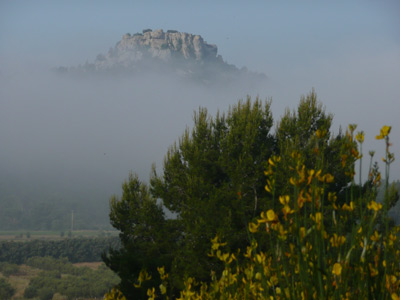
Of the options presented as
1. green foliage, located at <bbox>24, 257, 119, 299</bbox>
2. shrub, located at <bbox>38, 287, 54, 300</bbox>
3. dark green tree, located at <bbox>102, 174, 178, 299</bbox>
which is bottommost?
shrub, located at <bbox>38, 287, 54, 300</bbox>

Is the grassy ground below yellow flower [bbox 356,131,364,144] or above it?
below

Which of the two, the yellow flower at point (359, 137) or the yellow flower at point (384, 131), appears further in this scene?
the yellow flower at point (359, 137)

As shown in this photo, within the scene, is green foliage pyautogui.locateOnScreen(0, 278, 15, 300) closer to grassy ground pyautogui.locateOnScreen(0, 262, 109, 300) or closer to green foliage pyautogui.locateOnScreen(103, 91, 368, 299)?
grassy ground pyautogui.locateOnScreen(0, 262, 109, 300)

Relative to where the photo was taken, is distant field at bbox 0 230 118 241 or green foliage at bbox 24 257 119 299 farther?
distant field at bbox 0 230 118 241

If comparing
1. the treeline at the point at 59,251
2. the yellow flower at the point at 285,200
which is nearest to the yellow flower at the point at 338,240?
the yellow flower at the point at 285,200

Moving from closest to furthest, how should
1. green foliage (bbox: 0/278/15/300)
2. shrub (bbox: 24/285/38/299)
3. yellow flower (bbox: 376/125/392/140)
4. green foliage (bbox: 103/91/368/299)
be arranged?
yellow flower (bbox: 376/125/392/140) < green foliage (bbox: 103/91/368/299) < green foliage (bbox: 0/278/15/300) < shrub (bbox: 24/285/38/299)

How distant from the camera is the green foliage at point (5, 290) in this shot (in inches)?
2415

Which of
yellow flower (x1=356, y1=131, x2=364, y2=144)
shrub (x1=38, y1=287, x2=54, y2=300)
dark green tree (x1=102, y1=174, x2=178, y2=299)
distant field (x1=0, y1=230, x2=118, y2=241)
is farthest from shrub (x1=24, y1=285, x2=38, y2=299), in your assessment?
distant field (x1=0, y1=230, x2=118, y2=241)

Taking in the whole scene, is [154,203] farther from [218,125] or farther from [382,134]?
[382,134]

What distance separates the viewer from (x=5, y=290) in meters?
62.6

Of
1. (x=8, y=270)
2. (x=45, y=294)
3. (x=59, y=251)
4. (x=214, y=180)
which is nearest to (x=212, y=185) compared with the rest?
(x=214, y=180)

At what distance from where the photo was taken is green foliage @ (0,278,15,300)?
61.3m

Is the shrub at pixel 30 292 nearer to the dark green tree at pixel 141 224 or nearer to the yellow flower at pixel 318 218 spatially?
the dark green tree at pixel 141 224

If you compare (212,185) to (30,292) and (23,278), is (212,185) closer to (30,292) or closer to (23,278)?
(30,292)
